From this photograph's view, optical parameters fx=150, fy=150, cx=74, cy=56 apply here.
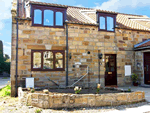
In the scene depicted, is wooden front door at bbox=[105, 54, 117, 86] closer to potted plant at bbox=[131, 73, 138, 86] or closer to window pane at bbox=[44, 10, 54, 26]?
potted plant at bbox=[131, 73, 138, 86]

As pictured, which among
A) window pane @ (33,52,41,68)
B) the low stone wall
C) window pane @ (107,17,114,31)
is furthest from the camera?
window pane @ (107,17,114,31)

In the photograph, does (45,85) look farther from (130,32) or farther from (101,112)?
(130,32)

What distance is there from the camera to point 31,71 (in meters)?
9.14

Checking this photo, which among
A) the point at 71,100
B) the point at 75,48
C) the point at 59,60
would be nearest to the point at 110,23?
the point at 75,48

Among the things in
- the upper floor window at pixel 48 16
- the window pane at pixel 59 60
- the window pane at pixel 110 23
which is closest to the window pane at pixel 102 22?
the window pane at pixel 110 23

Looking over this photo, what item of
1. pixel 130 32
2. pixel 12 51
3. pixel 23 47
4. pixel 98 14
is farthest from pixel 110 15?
pixel 12 51

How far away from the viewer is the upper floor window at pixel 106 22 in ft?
35.0

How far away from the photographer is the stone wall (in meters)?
9.09

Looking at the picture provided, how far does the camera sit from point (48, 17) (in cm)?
951

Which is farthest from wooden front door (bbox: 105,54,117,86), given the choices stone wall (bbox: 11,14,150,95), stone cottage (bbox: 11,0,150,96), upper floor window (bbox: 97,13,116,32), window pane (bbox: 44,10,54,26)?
window pane (bbox: 44,10,54,26)

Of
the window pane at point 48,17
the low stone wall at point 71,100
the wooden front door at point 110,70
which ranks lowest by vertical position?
the low stone wall at point 71,100

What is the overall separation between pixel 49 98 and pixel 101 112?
211 centimetres

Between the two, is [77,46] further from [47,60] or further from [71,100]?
[71,100]

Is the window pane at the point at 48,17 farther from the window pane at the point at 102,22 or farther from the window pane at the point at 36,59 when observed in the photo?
the window pane at the point at 102,22
